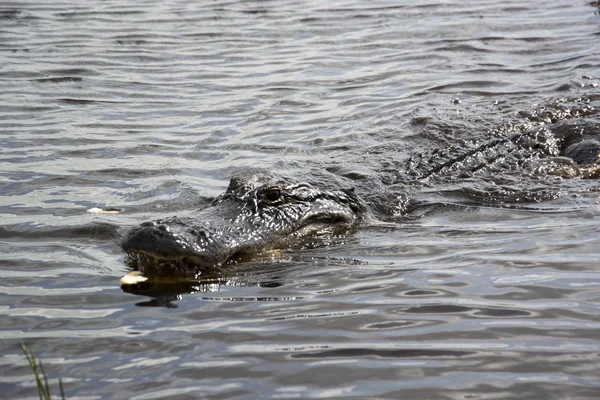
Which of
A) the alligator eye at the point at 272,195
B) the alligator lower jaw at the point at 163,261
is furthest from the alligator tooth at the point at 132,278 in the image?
the alligator eye at the point at 272,195

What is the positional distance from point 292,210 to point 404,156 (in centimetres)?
206

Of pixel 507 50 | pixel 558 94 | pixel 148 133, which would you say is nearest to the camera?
pixel 148 133

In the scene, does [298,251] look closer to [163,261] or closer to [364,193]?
[163,261]

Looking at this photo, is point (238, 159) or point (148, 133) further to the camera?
point (148, 133)

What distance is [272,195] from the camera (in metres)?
6.06

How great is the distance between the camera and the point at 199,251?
5.08 metres

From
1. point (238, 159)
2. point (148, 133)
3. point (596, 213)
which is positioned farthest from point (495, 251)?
point (148, 133)

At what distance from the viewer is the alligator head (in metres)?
4.93

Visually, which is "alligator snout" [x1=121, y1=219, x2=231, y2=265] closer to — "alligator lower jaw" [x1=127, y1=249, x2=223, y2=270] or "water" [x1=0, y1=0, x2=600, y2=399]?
"alligator lower jaw" [x1=127, y1=249, x2=223, y2=270]

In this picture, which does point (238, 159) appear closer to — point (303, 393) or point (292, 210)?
point (292, 210)

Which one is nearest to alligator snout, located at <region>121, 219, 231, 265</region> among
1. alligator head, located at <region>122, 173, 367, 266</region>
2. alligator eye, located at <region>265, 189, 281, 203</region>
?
alligator head, located at <region>122, 173, 367, 266</region>

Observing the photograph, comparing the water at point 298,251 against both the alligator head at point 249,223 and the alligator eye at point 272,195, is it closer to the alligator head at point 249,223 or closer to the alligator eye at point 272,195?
the alligator head at point 249,223

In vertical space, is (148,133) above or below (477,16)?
below

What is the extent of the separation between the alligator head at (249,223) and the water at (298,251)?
19cm
